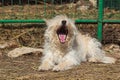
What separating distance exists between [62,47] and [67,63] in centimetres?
40

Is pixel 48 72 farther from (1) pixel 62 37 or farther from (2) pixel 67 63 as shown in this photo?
(1) pixel 62 37

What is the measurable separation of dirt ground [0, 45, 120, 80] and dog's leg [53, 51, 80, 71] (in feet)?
0.35

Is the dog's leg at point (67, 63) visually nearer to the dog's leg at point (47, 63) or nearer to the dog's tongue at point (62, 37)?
the dog's leg at point (47, 63)

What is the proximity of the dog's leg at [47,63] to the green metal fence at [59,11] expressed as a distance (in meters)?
2.00

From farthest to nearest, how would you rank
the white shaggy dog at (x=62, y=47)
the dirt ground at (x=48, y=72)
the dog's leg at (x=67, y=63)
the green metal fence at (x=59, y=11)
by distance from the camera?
the green metal fence at (x=59, y=11), the white shaggy dog at (x=62, y=47), the dog's leg at (x=67, y=63), the dirt ground at (x=48, y=72)

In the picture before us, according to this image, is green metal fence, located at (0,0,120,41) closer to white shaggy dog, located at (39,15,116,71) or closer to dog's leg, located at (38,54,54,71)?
white shaggy dog, located at (39,15,116,71)

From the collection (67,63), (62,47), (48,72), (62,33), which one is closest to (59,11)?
(62,47)

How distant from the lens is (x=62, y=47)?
899 centimetres

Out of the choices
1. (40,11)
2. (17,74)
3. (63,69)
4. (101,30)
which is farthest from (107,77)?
(40,11)

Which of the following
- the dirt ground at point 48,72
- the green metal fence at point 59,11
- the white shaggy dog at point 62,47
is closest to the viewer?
the dirt ground at point 48,72

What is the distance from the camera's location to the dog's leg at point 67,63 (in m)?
8.52

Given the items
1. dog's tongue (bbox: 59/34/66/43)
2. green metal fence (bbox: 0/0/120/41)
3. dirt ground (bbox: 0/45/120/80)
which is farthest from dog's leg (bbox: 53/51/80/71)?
green metal fence (bbox: 0/0/120/41)

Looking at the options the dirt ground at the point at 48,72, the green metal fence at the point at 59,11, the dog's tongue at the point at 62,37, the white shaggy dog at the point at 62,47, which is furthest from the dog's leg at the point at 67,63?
the green metal fence at the point at 59,11

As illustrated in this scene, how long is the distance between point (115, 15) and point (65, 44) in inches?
138
